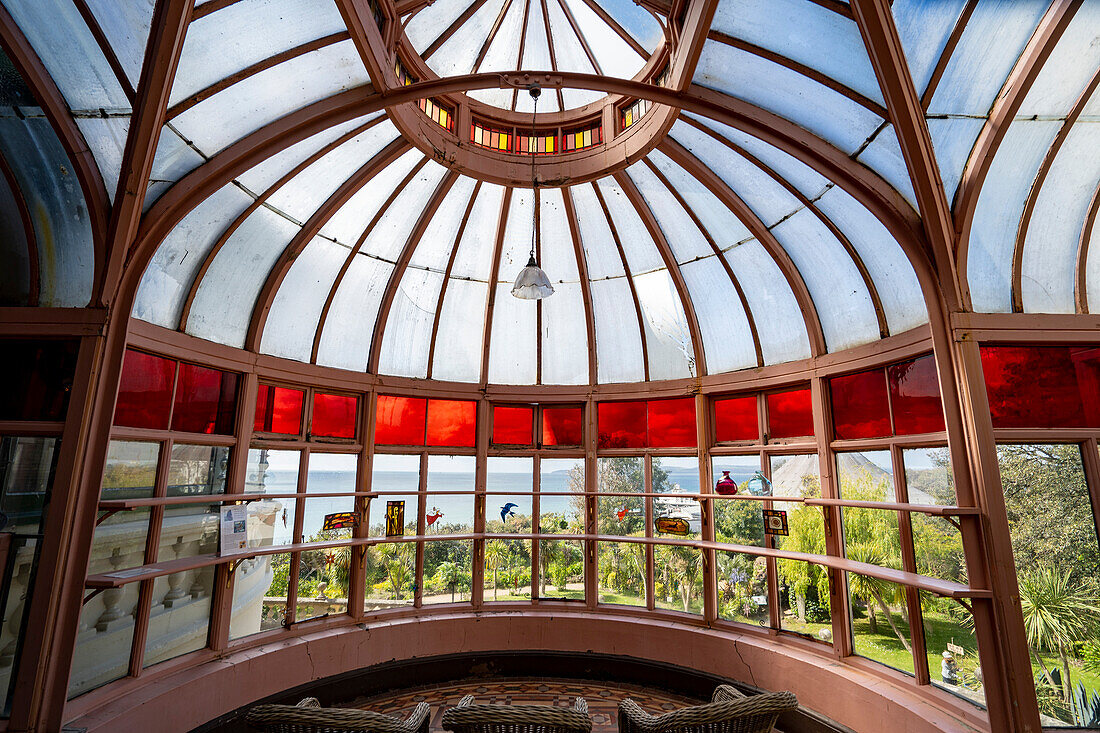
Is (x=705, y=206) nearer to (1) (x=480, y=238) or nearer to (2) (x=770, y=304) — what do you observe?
(2) (x=770, y=304)

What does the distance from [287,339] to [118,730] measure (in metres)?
Answer: 3.28

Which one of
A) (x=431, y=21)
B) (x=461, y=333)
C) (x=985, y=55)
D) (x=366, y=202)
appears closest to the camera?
(x=985, y=55)

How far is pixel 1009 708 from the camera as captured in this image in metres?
3.05

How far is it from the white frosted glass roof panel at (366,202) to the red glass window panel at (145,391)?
1.86 m

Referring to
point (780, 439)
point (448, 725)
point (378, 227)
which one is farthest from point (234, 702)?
point (780, 439)

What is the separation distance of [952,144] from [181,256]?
565cm

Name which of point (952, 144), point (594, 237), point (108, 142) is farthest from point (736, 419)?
point (108, 142)

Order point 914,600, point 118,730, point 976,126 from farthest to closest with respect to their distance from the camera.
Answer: point 914,600
point 118,730
point 976,126

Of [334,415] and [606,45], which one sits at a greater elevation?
[606,45]

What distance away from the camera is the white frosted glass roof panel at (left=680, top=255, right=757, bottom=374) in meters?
5.74

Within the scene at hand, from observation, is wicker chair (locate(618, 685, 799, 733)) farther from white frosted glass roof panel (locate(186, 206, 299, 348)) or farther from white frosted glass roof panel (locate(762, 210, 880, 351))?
white frosted glass roof panel (locate(186, 206, 299, 348))

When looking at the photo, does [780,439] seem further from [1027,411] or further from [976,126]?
[976,126]

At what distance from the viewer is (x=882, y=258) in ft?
14.2

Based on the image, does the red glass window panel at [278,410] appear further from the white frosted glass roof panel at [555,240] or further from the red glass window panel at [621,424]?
the red glass window panel at [621,424]
